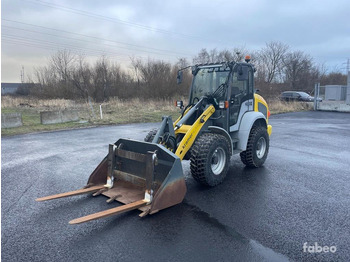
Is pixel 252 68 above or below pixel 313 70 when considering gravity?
below

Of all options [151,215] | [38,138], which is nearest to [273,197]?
[151,215]

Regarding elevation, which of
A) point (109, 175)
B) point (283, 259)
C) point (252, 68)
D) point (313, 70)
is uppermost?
point (313, 70)

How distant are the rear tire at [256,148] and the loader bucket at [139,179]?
261cm

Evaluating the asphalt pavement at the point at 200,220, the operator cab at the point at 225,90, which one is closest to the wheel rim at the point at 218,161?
the asphalt pavement at the point at 200,220

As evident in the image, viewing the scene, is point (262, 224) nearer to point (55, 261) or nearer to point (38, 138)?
point (55, 261)

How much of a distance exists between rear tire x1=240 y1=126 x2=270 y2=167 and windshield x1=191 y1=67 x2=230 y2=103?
1.42 metres

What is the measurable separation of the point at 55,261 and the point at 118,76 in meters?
32.1

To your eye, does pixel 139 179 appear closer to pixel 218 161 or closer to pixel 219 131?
pixel 218 161

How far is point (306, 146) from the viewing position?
31.3ft

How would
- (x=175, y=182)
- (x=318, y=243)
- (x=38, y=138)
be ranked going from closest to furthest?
1. (x=318, y=243)
2. (x=175, y=182)
3. (x=38, y=138)

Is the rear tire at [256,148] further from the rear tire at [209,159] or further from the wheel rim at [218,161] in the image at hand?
the wheel rim at [218,161]

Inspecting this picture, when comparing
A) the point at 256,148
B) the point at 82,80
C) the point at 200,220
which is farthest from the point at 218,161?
the point at 82,80

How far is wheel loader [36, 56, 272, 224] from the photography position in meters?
4.34

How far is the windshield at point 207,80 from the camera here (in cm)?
632
